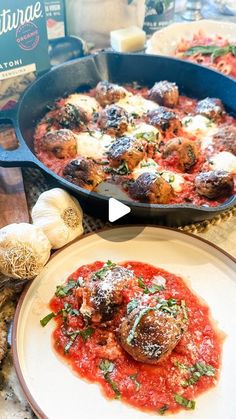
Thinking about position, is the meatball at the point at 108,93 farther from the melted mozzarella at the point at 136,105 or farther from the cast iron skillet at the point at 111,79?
the cast iron skillet at the point at 111,79

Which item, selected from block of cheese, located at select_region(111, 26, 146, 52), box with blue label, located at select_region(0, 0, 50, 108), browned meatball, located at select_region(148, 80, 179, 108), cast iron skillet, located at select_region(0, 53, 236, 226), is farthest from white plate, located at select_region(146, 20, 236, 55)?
box with blue label, located at select_region(0, 0, 50, 108)

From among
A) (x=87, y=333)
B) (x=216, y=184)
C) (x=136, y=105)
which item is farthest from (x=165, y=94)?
(x=87, y=333)

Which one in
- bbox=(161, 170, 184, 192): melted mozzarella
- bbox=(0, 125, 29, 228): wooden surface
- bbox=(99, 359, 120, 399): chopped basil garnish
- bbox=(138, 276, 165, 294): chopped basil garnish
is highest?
bbox=(161, 170, 184, 192): melted mozzarella

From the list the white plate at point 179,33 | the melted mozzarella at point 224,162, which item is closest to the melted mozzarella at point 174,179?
the melted mozzarella at point 224,162

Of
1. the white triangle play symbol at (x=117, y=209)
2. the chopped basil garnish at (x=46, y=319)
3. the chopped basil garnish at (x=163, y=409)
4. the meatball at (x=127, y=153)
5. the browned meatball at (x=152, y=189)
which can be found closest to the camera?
the chopped basil garnish at (x=163, y=409)

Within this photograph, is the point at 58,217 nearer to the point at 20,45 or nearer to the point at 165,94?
the point at 20,45

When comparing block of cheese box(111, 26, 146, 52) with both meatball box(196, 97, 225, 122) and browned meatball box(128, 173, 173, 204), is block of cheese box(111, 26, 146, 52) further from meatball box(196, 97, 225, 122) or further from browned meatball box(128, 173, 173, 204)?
browned meatball box(128, 173, 173, 204)
